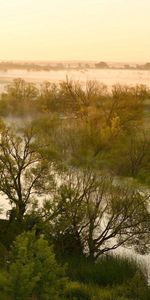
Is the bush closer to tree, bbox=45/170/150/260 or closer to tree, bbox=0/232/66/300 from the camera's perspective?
tree, bbox=0/232/66/300

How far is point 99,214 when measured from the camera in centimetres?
1956

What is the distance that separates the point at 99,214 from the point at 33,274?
815 cm

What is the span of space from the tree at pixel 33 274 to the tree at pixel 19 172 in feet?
27.6

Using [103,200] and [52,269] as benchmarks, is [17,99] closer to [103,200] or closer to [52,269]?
[103,200]

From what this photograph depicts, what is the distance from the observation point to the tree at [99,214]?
754 inches

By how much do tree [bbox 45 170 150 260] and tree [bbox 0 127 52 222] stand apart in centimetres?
181

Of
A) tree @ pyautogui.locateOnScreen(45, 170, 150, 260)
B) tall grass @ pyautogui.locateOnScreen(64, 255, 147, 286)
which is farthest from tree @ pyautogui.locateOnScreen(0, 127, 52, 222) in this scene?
tall grass @ pyautogui.locateOnScreen(64, 255, 147, 286)

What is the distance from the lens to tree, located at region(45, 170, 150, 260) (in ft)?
62.8

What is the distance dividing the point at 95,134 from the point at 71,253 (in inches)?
632

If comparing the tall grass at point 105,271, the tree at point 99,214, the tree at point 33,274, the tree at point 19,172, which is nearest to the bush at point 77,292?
the tall grass at point 105,271

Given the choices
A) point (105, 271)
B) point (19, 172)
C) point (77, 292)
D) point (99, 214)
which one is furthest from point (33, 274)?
point (19, 172)

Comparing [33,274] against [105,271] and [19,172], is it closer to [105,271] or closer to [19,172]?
[105,271]

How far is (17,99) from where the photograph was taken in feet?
174

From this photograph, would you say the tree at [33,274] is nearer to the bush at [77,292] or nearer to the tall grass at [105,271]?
the bush at [77,292]
